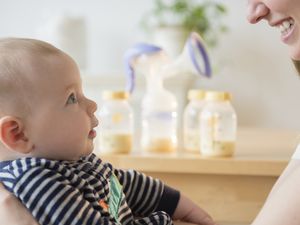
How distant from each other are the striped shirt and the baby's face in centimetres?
3

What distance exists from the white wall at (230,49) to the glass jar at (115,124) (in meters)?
1.04

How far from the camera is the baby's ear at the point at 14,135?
0.84m

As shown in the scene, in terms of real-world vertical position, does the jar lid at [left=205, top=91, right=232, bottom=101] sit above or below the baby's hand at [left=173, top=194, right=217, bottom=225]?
above

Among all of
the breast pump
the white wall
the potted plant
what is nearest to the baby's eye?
the breast pump

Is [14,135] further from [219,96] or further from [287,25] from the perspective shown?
[219,96]

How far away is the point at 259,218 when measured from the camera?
856mm

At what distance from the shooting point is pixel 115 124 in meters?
1.69

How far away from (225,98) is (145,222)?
0.74m

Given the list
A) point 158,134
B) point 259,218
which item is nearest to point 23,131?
point 259,218

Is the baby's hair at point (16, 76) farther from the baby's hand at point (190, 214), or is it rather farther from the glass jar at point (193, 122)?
the glass jar at point (193, 122)

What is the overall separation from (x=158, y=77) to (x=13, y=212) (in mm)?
1020

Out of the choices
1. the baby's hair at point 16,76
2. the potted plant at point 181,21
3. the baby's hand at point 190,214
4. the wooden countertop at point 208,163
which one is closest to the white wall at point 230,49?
the potted plant at point 181,21

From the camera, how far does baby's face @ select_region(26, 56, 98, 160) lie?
0.86 m

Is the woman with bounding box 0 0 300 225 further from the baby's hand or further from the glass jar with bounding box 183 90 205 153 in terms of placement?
the glass jar with bounding box 183 90 205 153
